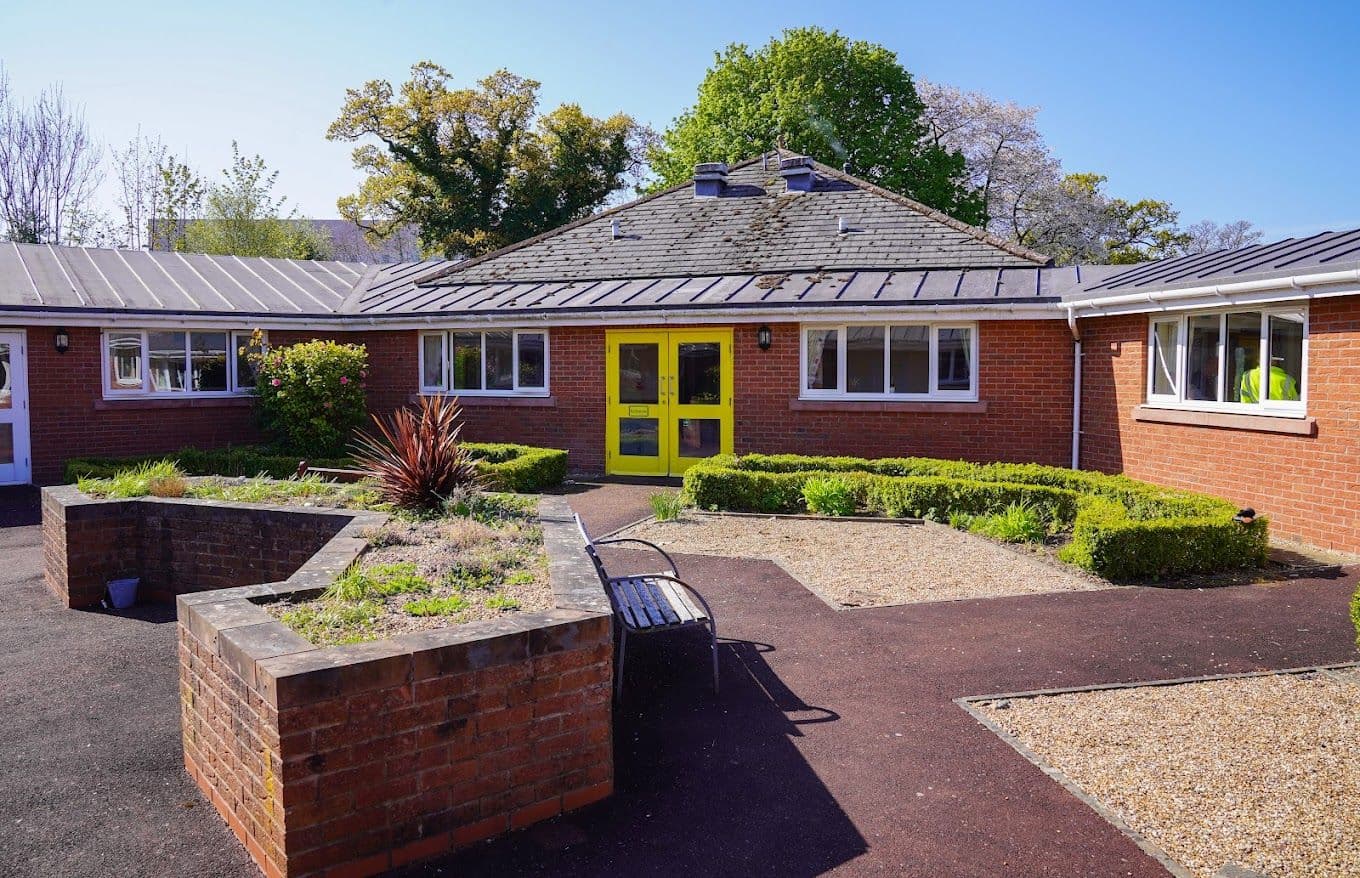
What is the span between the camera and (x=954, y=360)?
1371 cm

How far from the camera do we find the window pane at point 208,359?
644 inches

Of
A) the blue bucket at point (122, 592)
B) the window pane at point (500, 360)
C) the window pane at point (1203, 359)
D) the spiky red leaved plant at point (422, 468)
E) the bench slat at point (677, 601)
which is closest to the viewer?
the bench slat at point (677, 601)

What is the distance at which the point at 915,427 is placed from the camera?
542 inches

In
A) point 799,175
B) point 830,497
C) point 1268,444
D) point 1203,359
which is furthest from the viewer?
point 799,175

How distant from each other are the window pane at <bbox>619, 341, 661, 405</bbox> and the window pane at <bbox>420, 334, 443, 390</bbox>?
3.56 metres

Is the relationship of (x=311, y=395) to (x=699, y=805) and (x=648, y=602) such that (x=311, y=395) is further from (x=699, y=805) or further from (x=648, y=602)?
(x=699, y=805)

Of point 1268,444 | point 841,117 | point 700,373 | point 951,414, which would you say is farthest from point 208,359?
point 841,117

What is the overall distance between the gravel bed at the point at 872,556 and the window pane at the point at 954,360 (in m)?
3.86

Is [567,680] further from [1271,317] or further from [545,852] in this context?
[1271,317]

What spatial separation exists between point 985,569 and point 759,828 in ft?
16.4

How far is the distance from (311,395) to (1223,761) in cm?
1359

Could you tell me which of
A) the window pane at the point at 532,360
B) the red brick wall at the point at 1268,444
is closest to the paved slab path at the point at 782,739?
the red brick wall at the point at 1268,444

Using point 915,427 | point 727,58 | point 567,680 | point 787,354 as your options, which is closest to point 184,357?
point 787,354

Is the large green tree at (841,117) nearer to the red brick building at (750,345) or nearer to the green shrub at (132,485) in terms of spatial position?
the red brick building at (750,345)
